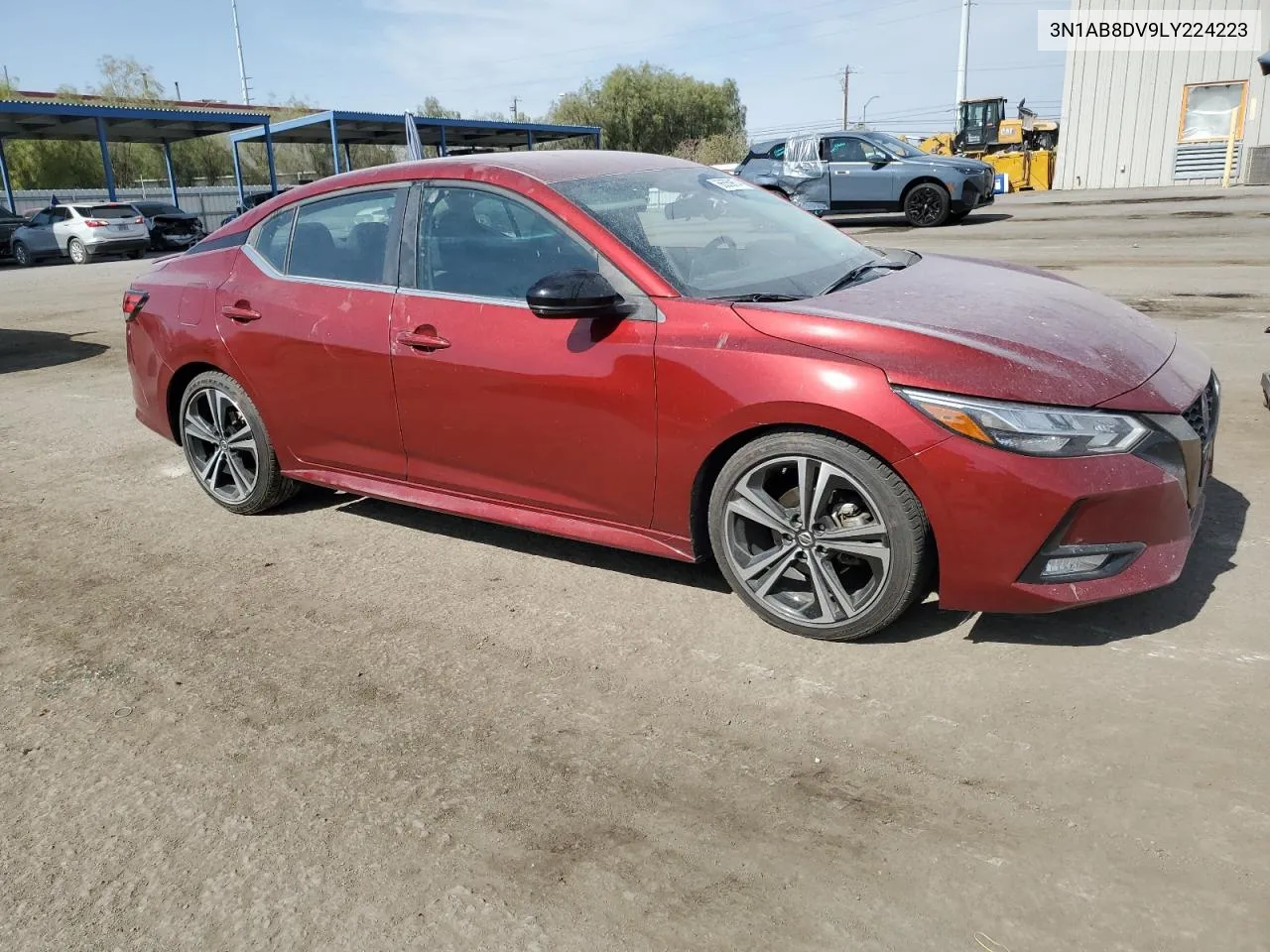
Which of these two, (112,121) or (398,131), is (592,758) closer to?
(112,121)

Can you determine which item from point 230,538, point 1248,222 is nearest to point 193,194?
point 1248,222

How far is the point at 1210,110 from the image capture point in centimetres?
→ 3119

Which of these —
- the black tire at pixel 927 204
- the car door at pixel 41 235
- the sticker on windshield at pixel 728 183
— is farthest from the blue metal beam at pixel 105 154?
the sticker on windshield at pixel 728 183

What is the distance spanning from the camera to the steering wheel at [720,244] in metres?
3.82

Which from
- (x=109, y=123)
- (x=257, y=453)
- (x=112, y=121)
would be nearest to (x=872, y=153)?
(x=257, y=453)

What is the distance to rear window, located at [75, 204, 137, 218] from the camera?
24.8m

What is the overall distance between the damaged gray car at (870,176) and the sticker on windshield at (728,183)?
1477 centimetres

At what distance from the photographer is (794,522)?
3.30 m

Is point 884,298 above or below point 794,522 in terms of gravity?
above

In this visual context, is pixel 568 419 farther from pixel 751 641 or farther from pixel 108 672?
pixel 108 672

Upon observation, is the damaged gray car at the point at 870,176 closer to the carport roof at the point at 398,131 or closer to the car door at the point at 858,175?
the car door at the point at 858,175

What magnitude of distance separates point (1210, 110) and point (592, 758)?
117 feet

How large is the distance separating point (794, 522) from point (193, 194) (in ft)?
153

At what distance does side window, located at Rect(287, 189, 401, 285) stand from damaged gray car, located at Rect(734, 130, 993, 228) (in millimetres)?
15268
